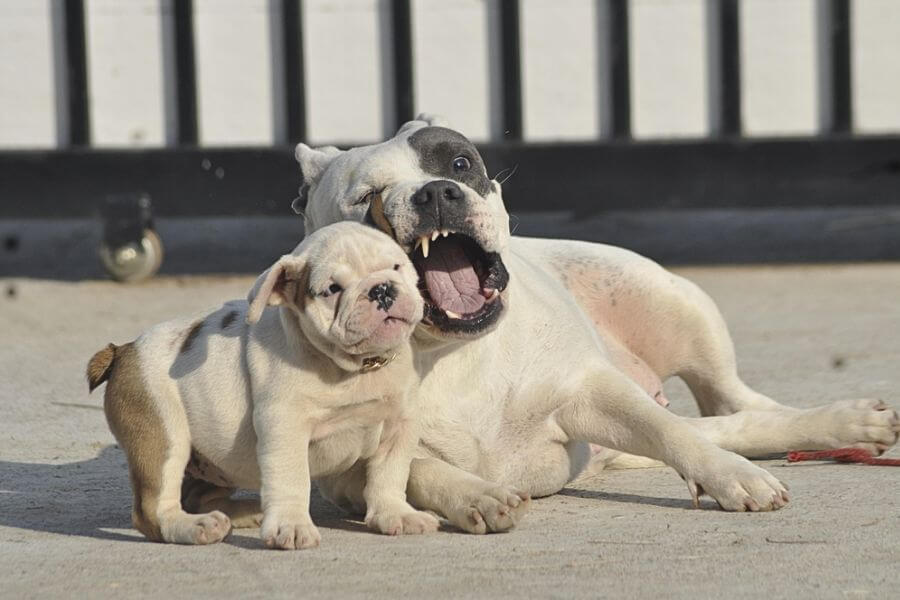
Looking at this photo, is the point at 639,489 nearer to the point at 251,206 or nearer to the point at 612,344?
the point at 612,344

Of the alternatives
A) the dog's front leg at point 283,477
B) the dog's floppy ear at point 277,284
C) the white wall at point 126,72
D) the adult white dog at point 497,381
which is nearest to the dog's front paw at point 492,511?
the adult white dog at point 497,381

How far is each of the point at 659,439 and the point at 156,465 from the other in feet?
4.25

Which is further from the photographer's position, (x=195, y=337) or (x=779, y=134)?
(x=779, y=134)

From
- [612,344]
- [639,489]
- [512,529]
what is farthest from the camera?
[612,344]

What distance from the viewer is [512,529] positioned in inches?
156

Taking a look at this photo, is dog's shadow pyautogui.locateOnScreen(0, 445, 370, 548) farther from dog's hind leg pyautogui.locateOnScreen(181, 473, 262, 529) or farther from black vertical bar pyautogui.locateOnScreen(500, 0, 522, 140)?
black vertical bar pyautogui.locateOnScreen(500, 0, 522, 140)

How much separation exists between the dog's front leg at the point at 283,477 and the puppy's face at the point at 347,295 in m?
0.18

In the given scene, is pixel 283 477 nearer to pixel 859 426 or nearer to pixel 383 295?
pixel 383 295

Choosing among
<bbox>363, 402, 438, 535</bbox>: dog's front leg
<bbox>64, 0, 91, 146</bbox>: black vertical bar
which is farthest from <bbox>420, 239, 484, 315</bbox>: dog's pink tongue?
<bbox>64, 0, 91, 146</bbox>: black vertical bar

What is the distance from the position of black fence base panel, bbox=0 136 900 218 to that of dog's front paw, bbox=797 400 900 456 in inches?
217

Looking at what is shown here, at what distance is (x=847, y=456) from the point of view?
4793 mm

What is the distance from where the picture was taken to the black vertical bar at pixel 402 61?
10180mm

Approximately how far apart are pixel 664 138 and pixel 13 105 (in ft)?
13.4

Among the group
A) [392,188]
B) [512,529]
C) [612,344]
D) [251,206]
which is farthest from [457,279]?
[251,206]
